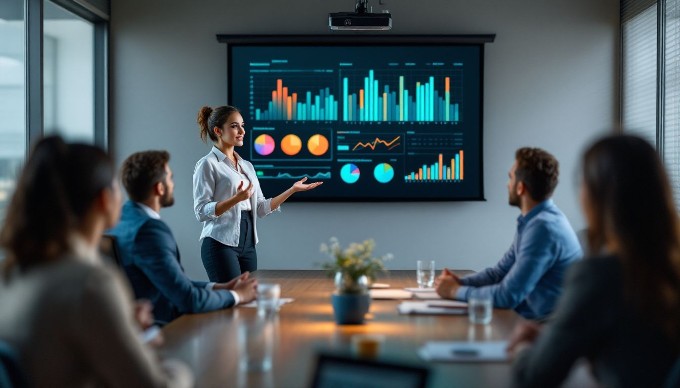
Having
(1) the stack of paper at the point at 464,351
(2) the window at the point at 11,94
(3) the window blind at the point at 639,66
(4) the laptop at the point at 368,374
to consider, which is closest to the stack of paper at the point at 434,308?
(1) the stack of paper at the point at 464,351

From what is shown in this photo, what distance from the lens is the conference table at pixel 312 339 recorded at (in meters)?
1.90

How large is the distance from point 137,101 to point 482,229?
2960 mm

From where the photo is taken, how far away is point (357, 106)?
6.34 metres

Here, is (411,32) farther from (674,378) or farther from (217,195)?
(674,378)

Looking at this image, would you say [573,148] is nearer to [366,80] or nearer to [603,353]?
[366,80]

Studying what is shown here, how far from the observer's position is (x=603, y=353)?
166 cm

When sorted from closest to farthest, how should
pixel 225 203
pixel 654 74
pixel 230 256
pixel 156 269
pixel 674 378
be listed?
pixel 674 378, pixel 156 269, pixel 225 203, pixel 230 256, pixel 654 74

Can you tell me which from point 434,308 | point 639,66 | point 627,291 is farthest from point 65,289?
point 639,66

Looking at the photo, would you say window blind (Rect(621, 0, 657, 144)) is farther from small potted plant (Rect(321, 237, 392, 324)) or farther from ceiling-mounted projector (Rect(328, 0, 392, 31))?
small potted plant (Rect(321, 237, 392, 324))

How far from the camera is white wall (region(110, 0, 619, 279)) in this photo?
639 cm

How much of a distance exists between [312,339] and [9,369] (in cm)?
106

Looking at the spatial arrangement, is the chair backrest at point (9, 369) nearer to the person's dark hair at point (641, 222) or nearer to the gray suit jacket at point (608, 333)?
the gray suit jacket at point (608, 333)

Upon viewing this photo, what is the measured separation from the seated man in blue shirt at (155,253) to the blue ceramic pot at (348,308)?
52 centimetres

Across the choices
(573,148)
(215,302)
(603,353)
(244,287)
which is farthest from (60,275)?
(573,148)
